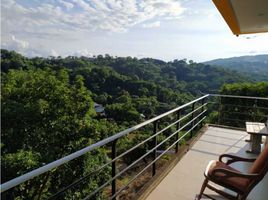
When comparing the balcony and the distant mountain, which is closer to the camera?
the balcony

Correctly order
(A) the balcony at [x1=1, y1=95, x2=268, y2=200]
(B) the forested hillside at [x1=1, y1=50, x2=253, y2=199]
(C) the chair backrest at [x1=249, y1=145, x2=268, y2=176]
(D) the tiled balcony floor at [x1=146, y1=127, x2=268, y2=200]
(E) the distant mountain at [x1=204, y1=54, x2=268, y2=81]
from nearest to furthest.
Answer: (A) the balcony at [x1=1, y1=95, x2=268, y2=200]
(C) the chair backrest at [x1=249, y1=145, x2=268, y2=176]
(D) the tiled balcony floor at [x1=146, y1=127, x2=268, y2=200]
(B) the forested hillside at [x1=1, y1=50, x2=253, y2=199]
(E) the distant mountain at [x1=204, y1=54, x2=268, y2=81]

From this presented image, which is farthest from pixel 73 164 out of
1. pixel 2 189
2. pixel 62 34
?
pixel 62 34

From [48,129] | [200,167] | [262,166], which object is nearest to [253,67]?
[48,129]

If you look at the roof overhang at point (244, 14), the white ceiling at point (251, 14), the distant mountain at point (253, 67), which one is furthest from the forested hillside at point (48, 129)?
the distant mountain at point (253, 67)

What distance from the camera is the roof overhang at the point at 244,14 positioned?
10.5 feet

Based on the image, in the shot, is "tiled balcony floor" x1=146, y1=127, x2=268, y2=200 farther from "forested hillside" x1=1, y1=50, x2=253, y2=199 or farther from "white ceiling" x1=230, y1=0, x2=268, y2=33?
"forested hillside" x1=1, y1=50, x2=253, y2=199

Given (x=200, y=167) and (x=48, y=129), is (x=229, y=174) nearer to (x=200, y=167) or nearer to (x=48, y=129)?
(x=200, y=167)

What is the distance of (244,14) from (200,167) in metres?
2.28

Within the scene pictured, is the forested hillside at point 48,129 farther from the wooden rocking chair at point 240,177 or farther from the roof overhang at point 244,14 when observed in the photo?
the roof overhang at point 244,14

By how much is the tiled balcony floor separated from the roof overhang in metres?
2.15

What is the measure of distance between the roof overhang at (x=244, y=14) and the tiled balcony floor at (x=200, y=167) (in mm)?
2146

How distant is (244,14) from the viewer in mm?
3783

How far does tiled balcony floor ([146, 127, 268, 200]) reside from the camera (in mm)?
3055

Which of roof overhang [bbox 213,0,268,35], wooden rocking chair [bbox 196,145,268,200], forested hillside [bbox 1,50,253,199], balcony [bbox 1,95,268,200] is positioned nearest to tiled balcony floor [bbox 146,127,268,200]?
balcony [bbox 1,95,268,200]
